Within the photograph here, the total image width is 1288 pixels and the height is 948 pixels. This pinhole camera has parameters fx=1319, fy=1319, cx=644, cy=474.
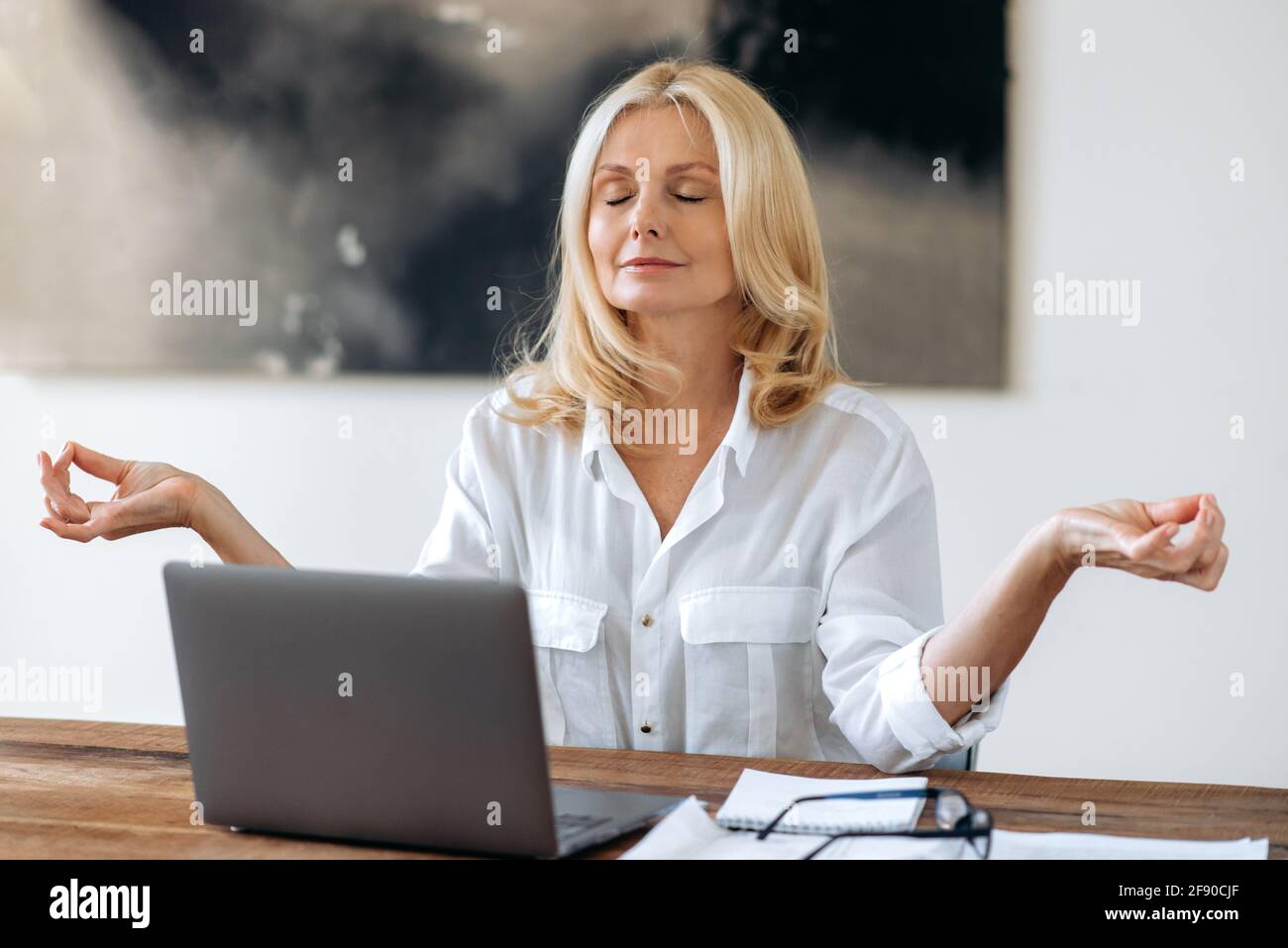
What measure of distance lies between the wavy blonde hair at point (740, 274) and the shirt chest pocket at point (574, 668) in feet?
0.87

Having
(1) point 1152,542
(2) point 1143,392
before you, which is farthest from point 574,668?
(2) point 1143,392

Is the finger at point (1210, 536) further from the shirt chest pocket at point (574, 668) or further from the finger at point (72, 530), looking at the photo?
the finger at point (72, 530)

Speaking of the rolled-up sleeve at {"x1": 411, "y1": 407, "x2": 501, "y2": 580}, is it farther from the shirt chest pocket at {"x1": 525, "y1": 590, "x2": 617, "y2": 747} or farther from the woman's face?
the woman's face

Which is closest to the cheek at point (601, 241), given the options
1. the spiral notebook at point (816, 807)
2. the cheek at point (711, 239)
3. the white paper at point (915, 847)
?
the cheek at point (711, 239)

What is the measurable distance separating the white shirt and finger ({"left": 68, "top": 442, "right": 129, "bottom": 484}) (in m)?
0.41

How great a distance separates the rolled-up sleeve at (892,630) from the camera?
54.8 inches

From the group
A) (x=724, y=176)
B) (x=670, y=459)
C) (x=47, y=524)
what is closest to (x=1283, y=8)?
(x=724, y=176)

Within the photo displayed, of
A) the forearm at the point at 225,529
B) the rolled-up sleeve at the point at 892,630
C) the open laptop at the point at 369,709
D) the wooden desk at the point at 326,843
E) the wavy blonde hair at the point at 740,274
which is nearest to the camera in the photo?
the open laptop at the point at 369,709

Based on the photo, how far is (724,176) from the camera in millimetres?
1780

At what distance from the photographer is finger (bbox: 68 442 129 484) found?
142cm

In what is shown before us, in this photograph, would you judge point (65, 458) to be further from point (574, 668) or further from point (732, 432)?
point (732, 432)

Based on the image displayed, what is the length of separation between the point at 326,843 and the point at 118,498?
586mm

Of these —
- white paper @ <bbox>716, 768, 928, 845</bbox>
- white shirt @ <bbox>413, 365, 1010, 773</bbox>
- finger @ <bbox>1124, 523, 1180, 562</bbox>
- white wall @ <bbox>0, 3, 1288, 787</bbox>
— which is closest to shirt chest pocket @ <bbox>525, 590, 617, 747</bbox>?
white shirt @ <bbox>413, 365, 1010, 773</bbox>
